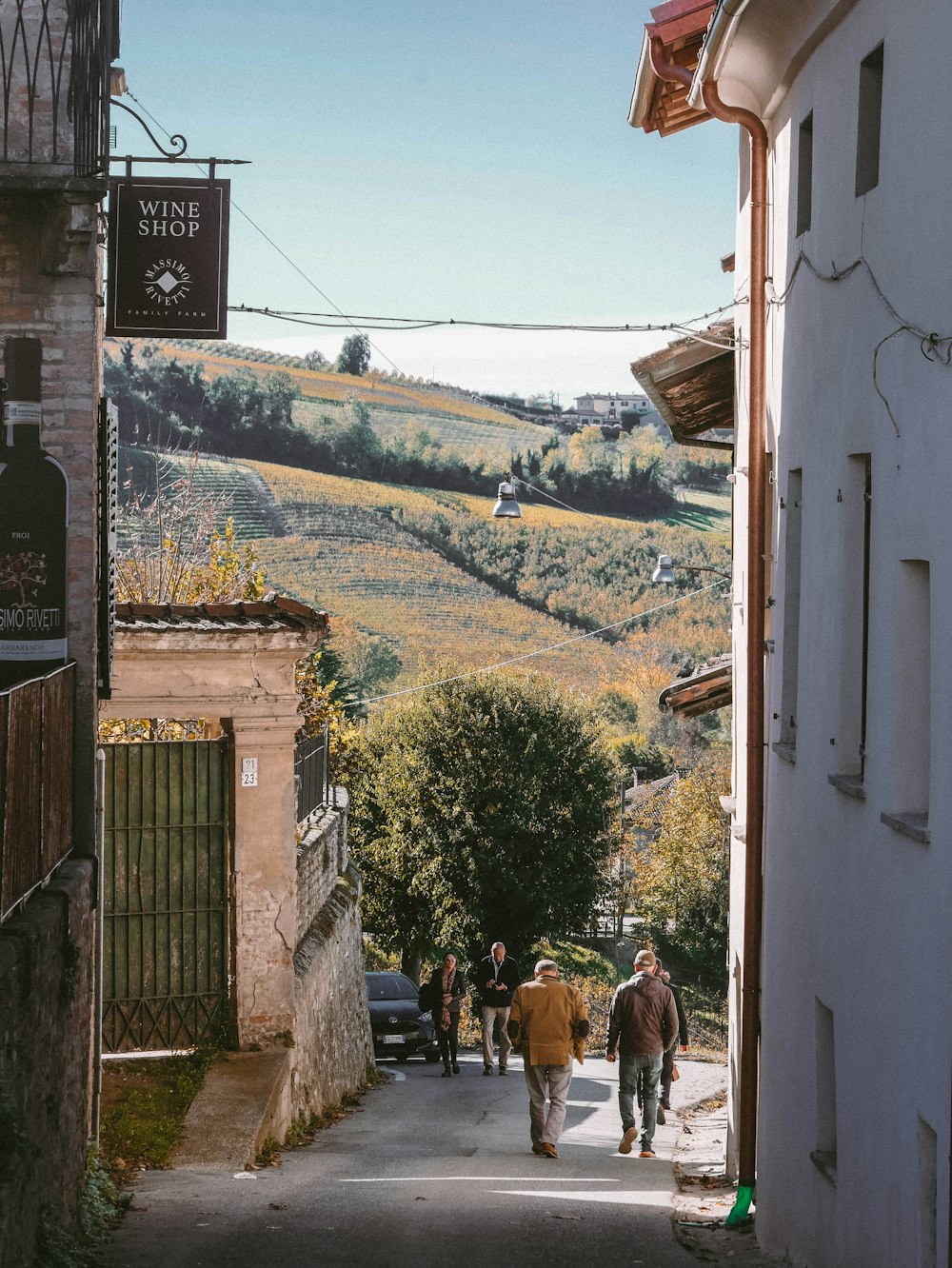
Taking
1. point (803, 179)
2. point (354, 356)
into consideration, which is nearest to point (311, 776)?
point (803, 179)

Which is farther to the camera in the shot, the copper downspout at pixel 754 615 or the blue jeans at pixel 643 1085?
the blue jeans at pixel 643 1085

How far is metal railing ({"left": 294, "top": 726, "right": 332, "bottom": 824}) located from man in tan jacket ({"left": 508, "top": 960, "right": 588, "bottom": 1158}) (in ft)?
11.9

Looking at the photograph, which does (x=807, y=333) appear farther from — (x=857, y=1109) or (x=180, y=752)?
(x=180, y=752)

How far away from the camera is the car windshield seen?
24.5 m

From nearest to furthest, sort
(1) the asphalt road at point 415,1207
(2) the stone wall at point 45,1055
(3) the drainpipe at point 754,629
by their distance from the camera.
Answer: (2) the stone wall at point 45,1055
(1) the asphalt road at point 415,1207
(3) the drainpipe at point 754,629

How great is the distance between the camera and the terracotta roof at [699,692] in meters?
14.1

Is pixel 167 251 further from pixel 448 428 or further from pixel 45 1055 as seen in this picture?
pixel 448 428

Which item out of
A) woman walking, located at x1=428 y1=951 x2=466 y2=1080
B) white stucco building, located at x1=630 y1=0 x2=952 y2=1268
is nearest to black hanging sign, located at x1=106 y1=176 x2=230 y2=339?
white stucco building, located at x1=630 y1=0 x2=952 y2=1268

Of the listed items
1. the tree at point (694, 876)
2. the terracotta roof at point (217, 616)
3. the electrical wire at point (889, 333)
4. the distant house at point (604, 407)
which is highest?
the distant house at point (604, 407)

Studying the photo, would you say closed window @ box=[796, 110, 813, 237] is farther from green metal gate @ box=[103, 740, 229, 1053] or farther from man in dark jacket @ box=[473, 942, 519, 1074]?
man in dark jacket @ box=[473, 942, 519, 1074]

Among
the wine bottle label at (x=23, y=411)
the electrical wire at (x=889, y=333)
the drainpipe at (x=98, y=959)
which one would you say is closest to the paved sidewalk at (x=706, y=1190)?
the drainpipe at (x=98, y=959)

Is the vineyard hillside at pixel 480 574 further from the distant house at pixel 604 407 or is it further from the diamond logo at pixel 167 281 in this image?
the diamond logo at pixel 167 281

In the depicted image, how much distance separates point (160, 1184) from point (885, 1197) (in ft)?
16.4

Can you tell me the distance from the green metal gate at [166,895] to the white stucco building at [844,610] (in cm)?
455
